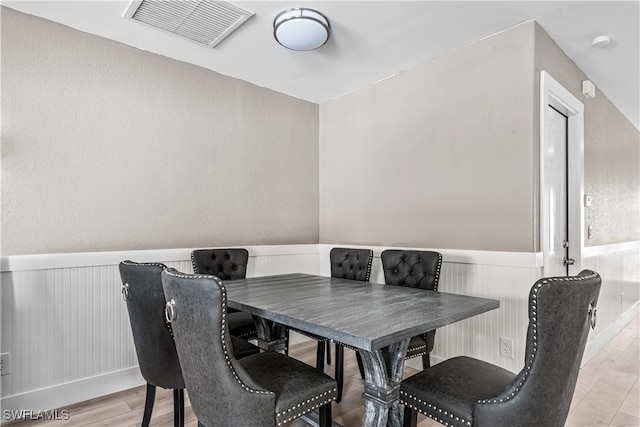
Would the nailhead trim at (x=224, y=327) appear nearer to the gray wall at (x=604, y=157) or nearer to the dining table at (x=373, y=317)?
the dining table at (x=373, y=317)

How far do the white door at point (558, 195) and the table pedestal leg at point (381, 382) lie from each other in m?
1.96

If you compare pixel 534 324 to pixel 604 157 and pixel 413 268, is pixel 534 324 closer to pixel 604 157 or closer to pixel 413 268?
pixel 413 268

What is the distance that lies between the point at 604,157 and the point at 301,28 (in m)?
3.36

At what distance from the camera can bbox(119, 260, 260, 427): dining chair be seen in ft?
5.34

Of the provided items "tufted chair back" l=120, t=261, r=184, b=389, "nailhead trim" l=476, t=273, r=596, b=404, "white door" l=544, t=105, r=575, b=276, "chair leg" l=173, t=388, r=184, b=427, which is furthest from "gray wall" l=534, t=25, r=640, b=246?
"chair leg" l=173, t=388, r=184, b=427

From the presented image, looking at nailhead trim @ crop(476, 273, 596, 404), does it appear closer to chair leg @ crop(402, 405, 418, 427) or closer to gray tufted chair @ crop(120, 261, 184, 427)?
chair leg @ crop(402, 405, 418, 427)

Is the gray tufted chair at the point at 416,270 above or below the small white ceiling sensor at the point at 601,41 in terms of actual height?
below

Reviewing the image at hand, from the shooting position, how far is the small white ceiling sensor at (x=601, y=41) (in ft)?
8.57

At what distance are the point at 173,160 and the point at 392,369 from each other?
234 cm

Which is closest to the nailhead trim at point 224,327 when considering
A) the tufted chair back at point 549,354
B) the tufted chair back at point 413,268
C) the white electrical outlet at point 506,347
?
the tufted chair back at point 549,354

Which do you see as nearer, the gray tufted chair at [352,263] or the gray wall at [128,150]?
the gray wall at [128,150]

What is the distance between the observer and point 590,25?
2.47 meters

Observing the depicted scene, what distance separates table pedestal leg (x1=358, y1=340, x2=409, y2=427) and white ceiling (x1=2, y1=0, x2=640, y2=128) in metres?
2.01

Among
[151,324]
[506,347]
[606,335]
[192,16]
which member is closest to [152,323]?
[151,324]
